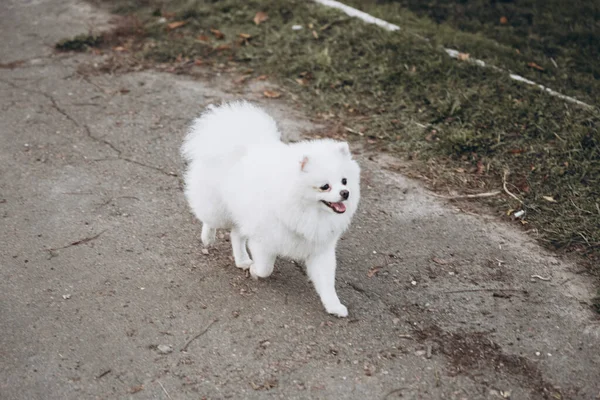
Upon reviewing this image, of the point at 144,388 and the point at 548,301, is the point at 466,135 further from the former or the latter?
the point at 144,388

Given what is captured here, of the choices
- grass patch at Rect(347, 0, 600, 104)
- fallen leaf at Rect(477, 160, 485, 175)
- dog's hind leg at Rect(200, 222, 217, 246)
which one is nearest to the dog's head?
dog's hind leg at Rect(200, 222, 217, 246)

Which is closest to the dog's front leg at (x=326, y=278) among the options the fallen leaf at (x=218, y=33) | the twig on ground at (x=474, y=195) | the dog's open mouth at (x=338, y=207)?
the dog's open mouth at (x=338, y=207)

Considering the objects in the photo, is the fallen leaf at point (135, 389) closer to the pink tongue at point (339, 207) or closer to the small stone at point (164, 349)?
the small stone at point (164, 349)

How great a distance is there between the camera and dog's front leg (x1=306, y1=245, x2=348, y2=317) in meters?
3.35

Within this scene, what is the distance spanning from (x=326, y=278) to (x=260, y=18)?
13.9 feet

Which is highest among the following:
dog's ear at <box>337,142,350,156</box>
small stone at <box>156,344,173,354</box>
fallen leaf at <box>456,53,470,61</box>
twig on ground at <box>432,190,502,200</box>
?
dog's ear at <box>337,142,350,156</box>

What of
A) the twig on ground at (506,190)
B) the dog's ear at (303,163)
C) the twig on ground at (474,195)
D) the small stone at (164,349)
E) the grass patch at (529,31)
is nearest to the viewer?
the dog's ear at (303,163)

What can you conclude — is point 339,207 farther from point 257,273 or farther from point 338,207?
point 257,273

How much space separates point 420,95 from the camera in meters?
5.55

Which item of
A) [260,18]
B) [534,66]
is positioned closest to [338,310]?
[534,66]

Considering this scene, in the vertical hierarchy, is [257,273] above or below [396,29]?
below

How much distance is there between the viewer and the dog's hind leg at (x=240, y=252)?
149 inches

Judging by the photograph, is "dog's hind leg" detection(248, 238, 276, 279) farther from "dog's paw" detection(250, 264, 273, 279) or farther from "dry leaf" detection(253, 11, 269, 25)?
"dry leaf" detection(253, 11, 269, 25)

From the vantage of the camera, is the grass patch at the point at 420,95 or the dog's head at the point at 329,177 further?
the grass patch at the point at 420,95
